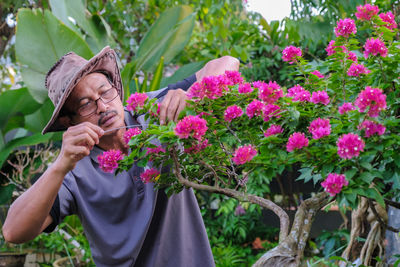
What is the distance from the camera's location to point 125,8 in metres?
5.51

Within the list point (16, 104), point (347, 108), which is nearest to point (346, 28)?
point (347, 108)

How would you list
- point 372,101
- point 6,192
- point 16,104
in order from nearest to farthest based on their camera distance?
1. point 372,101
2. point 16,104
3. point 6,192

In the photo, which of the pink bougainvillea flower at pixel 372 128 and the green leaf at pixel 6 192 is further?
the green leaf at pixel 6 192

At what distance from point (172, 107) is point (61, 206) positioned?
21.6 inches

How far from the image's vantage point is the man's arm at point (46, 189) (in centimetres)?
124

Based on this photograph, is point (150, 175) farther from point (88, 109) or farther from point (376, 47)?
point (376, 47)

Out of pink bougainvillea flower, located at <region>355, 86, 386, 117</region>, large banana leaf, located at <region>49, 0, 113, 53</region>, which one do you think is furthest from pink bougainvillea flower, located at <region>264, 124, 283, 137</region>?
large banana leaf, located at <region>49, 0, 113, 53</region>

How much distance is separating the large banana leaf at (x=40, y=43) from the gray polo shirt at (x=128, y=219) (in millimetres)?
2154

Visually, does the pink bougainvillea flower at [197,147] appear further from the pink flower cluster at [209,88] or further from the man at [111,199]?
the man at [111,199]

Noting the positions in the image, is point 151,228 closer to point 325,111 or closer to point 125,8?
point 325,111

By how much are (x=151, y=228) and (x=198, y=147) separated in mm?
565

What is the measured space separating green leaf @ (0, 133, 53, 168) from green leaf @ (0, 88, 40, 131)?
244mm

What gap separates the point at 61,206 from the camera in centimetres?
150

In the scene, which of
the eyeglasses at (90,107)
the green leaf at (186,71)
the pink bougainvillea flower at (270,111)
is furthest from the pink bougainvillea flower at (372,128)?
the green leaf at (186,71)
